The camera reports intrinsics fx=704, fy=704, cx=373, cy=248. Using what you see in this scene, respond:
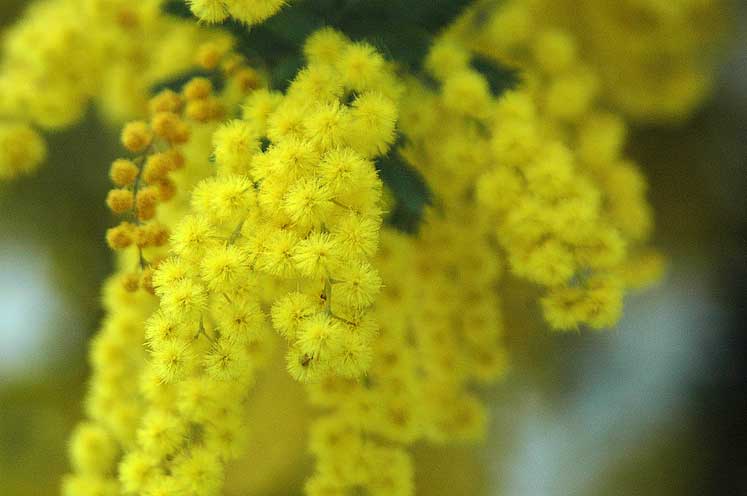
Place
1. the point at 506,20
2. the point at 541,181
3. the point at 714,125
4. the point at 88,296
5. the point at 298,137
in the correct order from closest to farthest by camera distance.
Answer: the point at 298,137
the point at 541,181
the point at 506,20
the point at 714,125
the point at 88,296

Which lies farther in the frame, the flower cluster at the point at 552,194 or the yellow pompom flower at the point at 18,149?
the yellow pompom flower at the point at 18,149

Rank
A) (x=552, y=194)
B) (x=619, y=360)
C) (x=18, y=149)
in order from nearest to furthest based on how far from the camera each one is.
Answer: (x=552, y=194)
(x=18, y=149)
(x=619, y=360)

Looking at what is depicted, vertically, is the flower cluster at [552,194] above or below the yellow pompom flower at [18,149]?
below

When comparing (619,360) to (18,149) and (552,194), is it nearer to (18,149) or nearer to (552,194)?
(552,194)

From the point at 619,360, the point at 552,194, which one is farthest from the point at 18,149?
the point at 619,360

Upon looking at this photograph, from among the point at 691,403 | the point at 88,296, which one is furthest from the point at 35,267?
the point at 691,403

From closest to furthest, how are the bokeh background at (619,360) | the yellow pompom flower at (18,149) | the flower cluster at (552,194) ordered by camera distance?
1. the flower cluster at (552,194)
2. the yellow pompom flower at (18,149)
3. the bokeh background at (619,360)

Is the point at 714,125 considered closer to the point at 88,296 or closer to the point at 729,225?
the point at 729,225

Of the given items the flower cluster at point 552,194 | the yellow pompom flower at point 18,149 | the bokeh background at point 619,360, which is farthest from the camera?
the bokeh background at point 619,360
